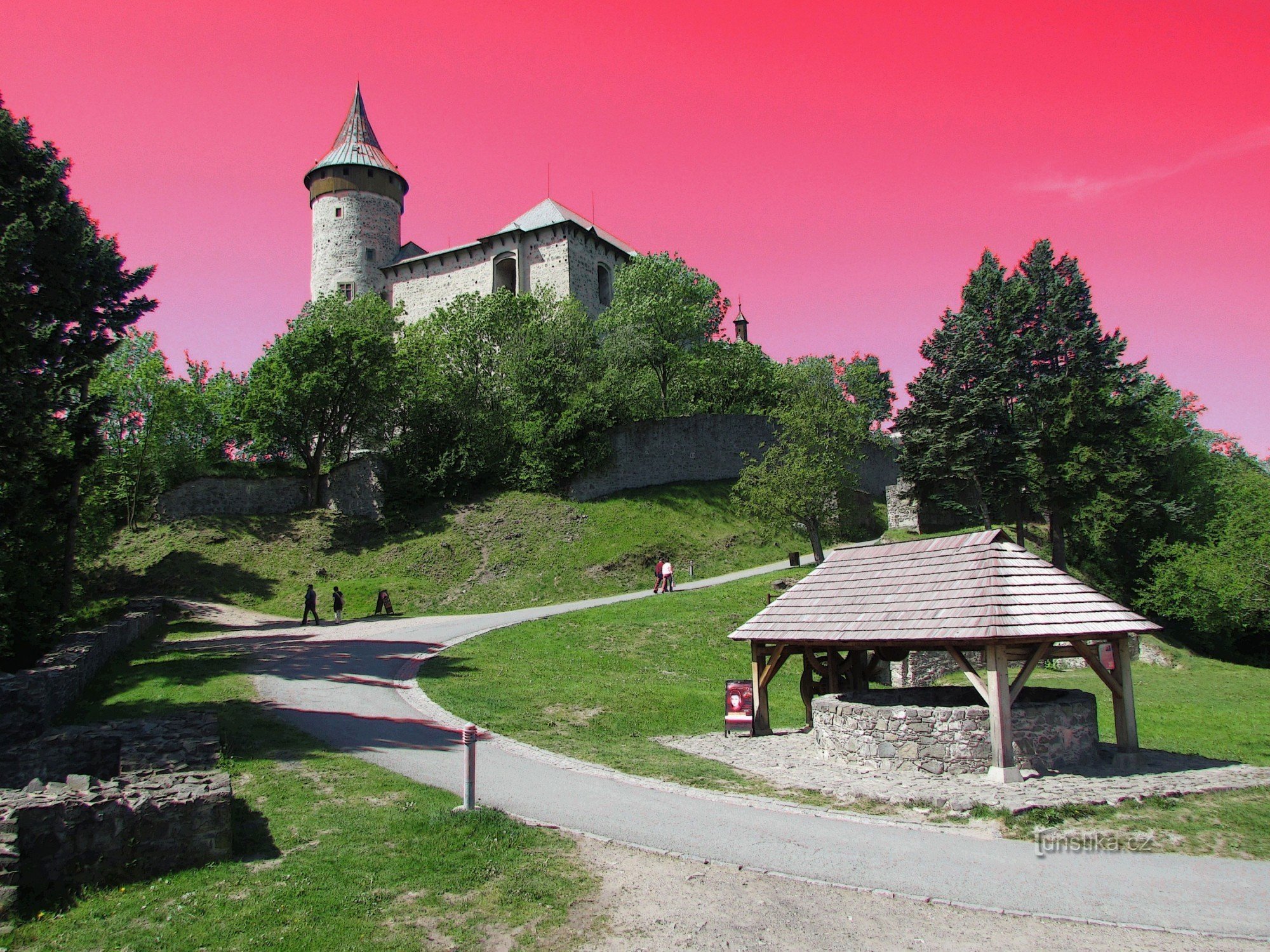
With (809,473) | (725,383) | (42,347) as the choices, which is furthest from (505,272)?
(42,347)

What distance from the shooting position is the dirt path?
6.06 meters

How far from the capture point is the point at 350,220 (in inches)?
2239

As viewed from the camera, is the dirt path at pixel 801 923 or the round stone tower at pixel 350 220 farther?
the round stone tower at pixel 350 220

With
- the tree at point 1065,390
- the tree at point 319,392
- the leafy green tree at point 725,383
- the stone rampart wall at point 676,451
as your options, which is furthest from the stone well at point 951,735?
the leafy green tree at point 725,383

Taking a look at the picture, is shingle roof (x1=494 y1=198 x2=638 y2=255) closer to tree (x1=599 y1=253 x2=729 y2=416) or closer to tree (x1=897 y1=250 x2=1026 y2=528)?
tree (x1=599 y1=253 x2=729 y2=416)

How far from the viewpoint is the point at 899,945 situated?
6047mm

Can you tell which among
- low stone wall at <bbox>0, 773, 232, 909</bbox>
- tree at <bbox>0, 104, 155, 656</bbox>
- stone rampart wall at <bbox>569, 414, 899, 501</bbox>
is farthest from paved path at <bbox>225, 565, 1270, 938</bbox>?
→ stone rampart wall at <bbox>569, 414, 899, 501</bbox>

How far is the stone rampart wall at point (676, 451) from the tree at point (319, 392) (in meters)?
11.4

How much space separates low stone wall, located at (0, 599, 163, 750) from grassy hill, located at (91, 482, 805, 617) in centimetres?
1145

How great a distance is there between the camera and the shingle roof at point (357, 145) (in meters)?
56.9

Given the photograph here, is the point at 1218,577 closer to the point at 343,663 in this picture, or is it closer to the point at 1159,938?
the point at 1159,938

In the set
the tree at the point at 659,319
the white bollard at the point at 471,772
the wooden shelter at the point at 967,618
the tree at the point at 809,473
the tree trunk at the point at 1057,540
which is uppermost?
the tree at the point at 659,319

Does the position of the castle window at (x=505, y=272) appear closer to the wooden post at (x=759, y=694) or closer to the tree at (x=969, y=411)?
the tree at (x=969, y=411)

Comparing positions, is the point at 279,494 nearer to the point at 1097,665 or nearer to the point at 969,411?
the point at 969,411
